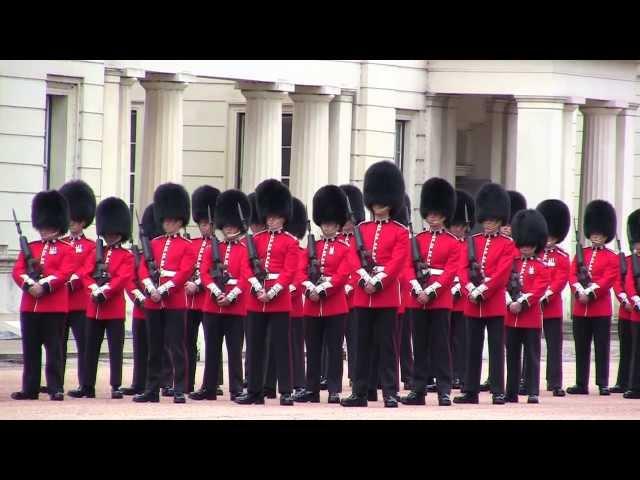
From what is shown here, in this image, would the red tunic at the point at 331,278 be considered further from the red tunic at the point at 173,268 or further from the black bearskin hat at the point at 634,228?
the black bearskin hat at the point at 634,228

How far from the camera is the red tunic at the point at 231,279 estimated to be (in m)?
14.2

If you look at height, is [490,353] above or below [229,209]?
below

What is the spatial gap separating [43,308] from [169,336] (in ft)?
2.92

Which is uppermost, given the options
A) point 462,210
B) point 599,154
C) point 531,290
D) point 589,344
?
point 599,154

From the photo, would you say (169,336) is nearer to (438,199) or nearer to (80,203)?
(80,203)

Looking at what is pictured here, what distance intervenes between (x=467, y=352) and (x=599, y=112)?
13586 mm

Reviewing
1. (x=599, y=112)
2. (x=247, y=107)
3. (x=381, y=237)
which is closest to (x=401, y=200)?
(x=381, y=237)

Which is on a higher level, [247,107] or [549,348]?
[247,107]

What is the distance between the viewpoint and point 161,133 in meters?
22.6

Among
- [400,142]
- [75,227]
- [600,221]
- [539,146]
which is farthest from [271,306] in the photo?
[400,142]

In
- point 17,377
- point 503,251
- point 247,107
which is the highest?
point 247,107

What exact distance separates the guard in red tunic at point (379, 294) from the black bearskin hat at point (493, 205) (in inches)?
41.1

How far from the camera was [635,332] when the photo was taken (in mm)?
15750

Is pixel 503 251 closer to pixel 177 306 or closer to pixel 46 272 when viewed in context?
pixel 177 306
